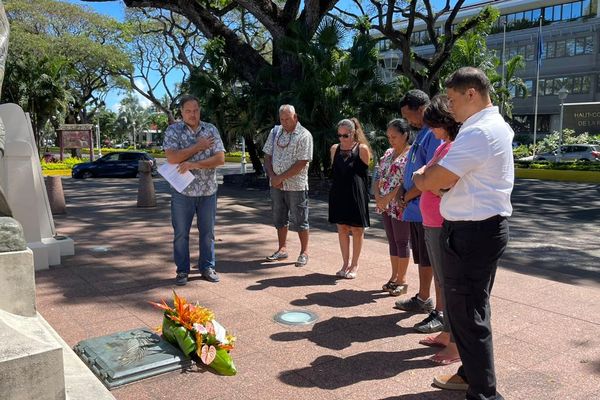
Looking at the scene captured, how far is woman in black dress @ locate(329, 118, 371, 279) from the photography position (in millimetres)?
5293

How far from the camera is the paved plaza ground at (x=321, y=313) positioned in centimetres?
317

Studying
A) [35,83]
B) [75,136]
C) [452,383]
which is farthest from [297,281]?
[35,83]

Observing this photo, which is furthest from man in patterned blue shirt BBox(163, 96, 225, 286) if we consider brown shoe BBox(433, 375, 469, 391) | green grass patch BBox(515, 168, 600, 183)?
green grass patch BBox(515, 168, 600, 183)

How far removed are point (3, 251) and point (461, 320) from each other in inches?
102

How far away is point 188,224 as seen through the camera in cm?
516

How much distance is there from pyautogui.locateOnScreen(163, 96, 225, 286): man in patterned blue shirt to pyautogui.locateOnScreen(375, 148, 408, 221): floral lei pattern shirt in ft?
5.07

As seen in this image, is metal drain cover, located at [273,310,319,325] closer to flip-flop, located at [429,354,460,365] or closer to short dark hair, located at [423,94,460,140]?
flip-flop, located at [429,354,460,365]

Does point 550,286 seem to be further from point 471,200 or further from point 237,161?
point 237,161

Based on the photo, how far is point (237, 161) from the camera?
3912cm

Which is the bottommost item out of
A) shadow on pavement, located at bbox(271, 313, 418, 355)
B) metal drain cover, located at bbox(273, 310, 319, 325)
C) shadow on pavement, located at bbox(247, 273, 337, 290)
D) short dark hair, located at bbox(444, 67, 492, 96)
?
shadow on pavement, located at bbox(271, 313, 418, 355)

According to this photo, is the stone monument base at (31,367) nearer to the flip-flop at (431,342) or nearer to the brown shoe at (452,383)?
the brown shoe at (452,383)

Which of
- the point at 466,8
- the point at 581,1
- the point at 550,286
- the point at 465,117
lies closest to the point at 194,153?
the point at 465,117

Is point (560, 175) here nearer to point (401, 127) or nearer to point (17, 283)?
point (401, 127)

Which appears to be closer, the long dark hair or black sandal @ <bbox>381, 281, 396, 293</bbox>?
the long dark hair
